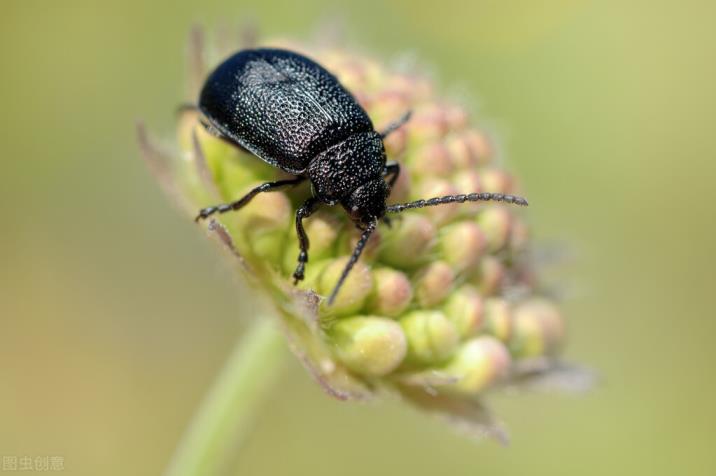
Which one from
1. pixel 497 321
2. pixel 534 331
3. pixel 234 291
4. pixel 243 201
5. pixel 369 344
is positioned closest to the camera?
pixel 369 344

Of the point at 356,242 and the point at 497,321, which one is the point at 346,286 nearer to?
the point at 356,242

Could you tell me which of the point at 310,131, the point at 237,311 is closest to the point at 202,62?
the point at 310,131

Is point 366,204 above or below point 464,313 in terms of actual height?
above

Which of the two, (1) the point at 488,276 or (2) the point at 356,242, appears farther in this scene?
(1) the point at 488,276

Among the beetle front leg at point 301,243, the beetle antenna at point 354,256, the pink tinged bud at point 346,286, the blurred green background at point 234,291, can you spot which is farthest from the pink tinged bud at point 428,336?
the blurred green background at point 234,291

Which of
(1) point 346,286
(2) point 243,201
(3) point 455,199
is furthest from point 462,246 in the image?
(2) point 243,201

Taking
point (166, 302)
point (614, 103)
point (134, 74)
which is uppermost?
point (614, 103)

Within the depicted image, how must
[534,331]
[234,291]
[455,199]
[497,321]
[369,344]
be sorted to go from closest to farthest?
1. [369,344]
2. [455,199]
3. [497,321]
4. [534,331]
5. [234,291]

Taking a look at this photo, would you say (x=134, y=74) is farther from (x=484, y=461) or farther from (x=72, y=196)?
(x=484, y=461)
